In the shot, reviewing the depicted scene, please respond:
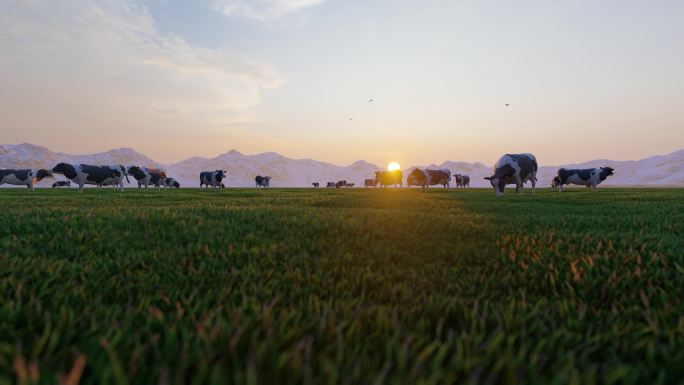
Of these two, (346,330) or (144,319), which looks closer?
(346,330)

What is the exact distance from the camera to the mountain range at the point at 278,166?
100188mm

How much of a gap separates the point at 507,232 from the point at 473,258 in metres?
1.36

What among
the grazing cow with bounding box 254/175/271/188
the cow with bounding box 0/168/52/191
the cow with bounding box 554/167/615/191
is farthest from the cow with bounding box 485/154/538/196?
the grazing cow with bounding box 254/175/271/188

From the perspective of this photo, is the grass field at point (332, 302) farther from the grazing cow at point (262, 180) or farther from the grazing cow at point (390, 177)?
the grazing cow at point (262, 180)

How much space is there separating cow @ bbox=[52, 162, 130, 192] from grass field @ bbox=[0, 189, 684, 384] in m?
21.4

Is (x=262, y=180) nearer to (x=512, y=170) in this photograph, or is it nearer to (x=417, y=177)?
(x=417, y=177)

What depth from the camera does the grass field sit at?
1.22 metres

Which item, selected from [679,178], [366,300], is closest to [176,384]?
[366,300]

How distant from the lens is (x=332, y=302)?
7.09 feet

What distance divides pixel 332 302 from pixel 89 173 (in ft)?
88.9

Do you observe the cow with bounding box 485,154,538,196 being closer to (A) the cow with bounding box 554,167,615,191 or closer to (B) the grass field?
(B) the grass field

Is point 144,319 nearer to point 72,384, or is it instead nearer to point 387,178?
point 72,384

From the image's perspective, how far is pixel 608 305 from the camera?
A: 2369 millimetres

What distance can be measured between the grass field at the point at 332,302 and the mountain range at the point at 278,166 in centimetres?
10880
